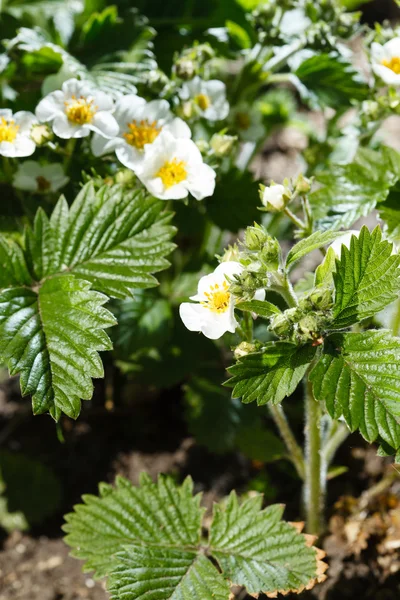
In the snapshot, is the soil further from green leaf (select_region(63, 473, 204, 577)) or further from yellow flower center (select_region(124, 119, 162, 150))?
yellow flower center (select_region(124, 119, 162, 150))

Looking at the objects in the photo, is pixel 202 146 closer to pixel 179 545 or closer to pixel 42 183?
pixel 42 183

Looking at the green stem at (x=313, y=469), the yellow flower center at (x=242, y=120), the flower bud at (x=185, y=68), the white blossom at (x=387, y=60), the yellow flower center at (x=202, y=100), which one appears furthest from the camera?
the yellow flower center at (x=242, y=120)

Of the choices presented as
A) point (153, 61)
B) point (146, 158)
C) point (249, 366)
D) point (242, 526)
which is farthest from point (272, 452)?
point (153, 61)

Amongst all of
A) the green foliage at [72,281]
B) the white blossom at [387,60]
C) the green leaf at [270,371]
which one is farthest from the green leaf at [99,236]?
the white blossom at [387,60]

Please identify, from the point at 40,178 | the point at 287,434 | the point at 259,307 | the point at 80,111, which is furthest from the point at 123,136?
the point at 287,434

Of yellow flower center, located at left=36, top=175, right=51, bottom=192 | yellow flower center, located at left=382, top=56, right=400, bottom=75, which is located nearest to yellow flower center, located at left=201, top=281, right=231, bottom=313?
yellow flower center, located at left=36, top=175, right=51, bottom=192

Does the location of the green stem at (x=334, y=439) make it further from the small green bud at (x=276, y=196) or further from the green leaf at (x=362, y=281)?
the small green bud at (x=276, y=196)
